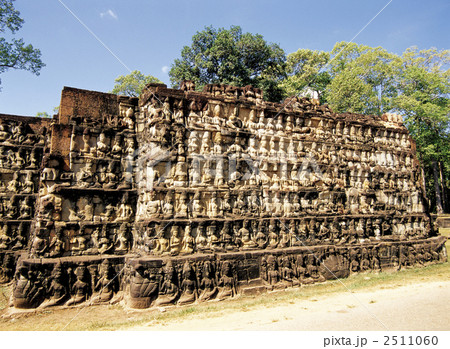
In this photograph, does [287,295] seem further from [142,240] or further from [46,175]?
[46,175]

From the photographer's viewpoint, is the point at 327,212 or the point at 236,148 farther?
the point at 327,212

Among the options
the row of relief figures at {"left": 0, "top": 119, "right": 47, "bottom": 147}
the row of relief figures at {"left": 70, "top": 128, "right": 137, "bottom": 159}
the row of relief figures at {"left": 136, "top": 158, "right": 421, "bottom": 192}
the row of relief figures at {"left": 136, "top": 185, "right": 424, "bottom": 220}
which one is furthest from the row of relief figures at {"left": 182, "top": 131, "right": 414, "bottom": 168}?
the row of relief figures at {"left": 0, "top": 119, "right": 47, "bottom": 147}

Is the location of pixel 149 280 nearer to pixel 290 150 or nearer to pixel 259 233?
pixel 259 233

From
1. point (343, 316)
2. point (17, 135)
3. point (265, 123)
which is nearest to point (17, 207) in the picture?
point (17, 135)

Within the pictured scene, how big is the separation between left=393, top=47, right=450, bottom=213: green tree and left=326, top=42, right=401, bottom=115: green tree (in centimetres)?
111

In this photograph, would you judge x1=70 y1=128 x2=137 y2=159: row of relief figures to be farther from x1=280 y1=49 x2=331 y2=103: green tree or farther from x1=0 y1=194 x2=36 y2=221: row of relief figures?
x1=280 y1=49 x2=331 y2=103: green tree

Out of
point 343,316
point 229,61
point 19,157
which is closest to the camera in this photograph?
point 343,316

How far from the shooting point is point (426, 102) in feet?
96.3

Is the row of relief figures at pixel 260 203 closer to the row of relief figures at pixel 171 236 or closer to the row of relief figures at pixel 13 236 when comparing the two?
the row of relief figures at pixel 171 236

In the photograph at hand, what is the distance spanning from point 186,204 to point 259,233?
2.76 metres

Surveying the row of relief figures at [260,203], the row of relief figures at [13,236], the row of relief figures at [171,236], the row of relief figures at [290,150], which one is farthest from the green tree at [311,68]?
the row of relief figures at [13,236]

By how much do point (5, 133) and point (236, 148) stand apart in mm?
9525

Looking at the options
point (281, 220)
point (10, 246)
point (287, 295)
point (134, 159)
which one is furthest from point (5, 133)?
point (287, 295)

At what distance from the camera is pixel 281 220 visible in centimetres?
1114
